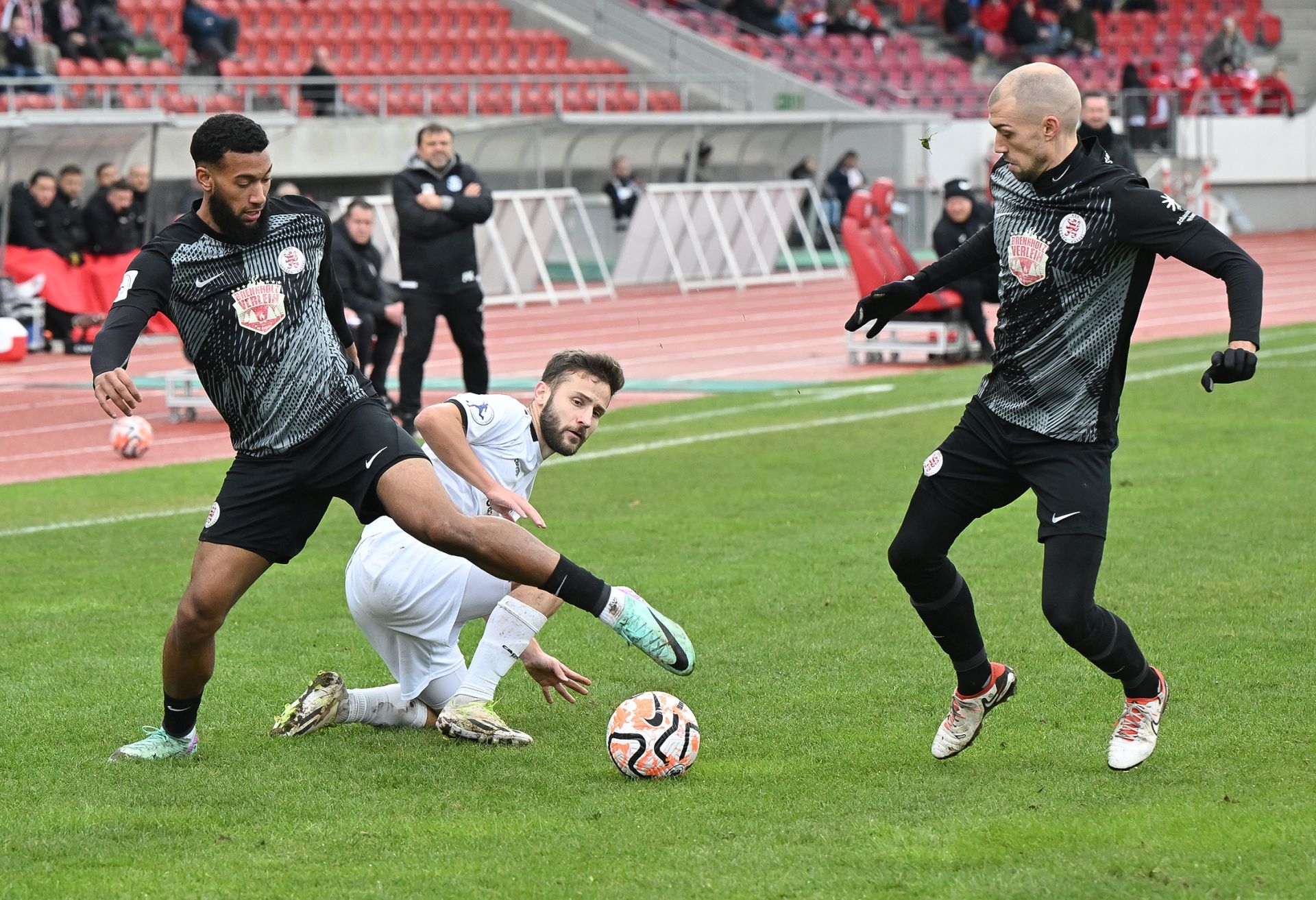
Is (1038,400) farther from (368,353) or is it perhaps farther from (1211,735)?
(368,353)

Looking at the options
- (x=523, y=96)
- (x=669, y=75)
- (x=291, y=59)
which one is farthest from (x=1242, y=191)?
(x=291, y=59)

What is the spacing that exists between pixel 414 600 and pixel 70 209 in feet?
55.7

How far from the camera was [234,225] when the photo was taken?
546cm

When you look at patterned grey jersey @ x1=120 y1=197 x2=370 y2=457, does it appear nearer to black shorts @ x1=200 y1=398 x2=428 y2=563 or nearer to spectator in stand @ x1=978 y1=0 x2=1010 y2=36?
black shorts @ x1=200 y1=398 x2=428 y2=563

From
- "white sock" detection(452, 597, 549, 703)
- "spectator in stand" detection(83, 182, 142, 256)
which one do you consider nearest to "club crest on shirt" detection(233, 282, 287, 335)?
"white sock" detection(452, 597, 549, 703)

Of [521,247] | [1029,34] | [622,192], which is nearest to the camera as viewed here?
[521,247]

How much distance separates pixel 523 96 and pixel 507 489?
27.2 metres

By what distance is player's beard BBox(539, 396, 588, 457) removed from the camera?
574 cm

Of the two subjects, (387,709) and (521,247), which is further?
(521,247)

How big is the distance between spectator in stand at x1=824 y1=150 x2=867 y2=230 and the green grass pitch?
70.0 feet

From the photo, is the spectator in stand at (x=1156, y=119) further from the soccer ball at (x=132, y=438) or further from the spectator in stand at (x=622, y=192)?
the soccer ball at (x=132, y=438)

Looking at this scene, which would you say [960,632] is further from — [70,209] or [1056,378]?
[70,209]

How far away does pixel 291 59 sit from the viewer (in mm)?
31047

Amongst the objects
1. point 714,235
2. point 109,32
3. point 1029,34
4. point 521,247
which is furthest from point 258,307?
point 1029,34
